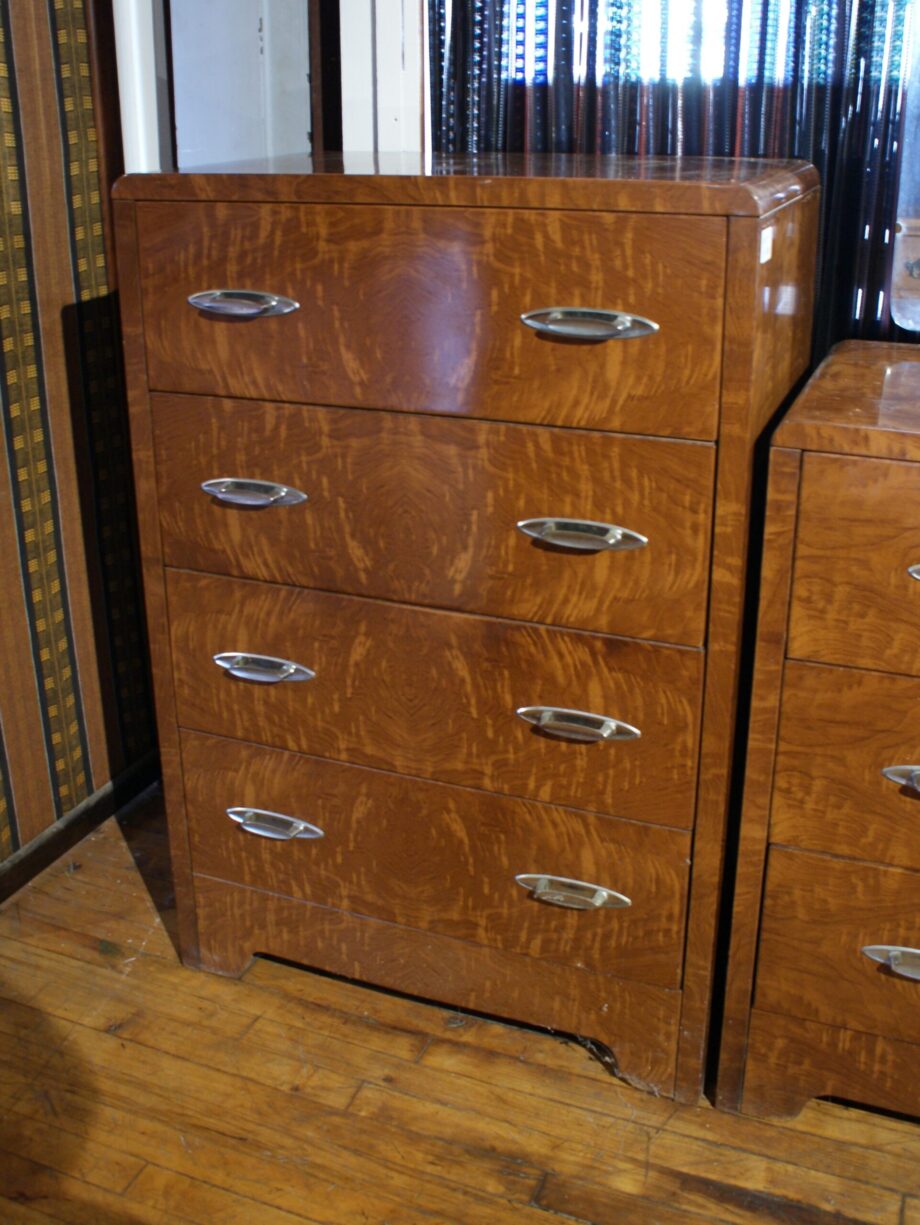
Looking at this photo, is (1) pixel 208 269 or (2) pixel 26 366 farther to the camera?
(2) pixel 26 366

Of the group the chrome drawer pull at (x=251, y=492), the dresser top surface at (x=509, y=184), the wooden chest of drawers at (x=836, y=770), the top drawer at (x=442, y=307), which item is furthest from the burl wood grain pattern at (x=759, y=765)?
the chrome drawer pull at (x=251, y=492)

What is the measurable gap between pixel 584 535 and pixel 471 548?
0.44ft

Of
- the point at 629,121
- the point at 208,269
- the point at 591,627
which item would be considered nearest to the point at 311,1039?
the point at 591,627

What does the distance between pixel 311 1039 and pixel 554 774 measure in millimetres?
507

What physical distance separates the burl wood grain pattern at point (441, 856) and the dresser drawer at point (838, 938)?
110mm

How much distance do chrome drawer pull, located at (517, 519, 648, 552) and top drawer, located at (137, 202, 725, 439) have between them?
0.11m

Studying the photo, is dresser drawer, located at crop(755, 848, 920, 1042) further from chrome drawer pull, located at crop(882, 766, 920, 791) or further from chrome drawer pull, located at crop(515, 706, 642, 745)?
chrome drawer pull, located at crop(515, 706, 642, 745)

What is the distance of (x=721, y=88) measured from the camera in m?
1.67

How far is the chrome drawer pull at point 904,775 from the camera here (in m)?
1.30

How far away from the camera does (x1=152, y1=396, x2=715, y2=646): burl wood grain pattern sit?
1316 millimetres

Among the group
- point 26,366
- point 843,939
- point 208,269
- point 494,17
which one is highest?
point 494,17

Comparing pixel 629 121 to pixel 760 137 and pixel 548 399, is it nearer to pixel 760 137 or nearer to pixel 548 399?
pixel 760 137

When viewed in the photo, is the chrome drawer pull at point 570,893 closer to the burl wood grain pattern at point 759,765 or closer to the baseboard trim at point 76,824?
the burl wood grain pattern at point 759,765

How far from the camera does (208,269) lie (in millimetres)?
1407
